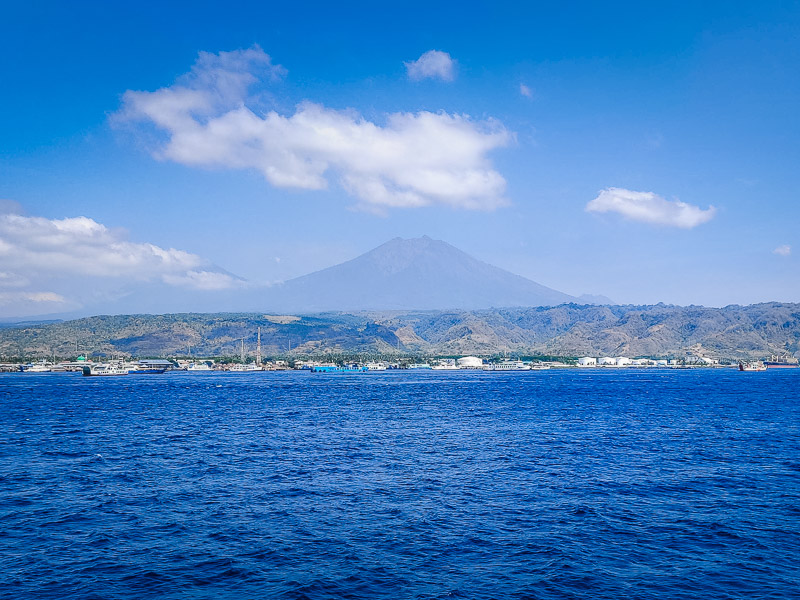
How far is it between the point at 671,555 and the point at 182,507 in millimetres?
26923

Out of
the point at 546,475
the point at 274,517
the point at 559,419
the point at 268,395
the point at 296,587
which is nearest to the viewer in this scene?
the point at 296,587

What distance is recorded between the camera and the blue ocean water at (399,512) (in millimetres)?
25625

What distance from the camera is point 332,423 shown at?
78688 mm

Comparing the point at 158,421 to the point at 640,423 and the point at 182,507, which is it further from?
the point at 640,423

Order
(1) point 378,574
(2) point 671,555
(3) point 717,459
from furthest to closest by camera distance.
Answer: (3) point 717,459
(2) point 671,555
(1) point 378,574

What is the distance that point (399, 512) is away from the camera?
116 ft

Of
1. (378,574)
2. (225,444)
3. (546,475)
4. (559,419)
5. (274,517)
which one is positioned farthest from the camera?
(559,419)

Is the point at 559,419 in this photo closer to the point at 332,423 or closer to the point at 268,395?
the point at 332,423

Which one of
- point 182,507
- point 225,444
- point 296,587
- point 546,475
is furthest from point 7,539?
point 546,475

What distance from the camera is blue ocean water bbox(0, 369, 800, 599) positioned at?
25.6m

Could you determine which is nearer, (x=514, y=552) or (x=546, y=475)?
(x=514, y=552)

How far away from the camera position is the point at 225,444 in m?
60.4

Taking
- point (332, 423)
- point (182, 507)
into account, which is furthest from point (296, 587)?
point (332, 423)

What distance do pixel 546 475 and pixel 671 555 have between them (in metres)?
17.1
